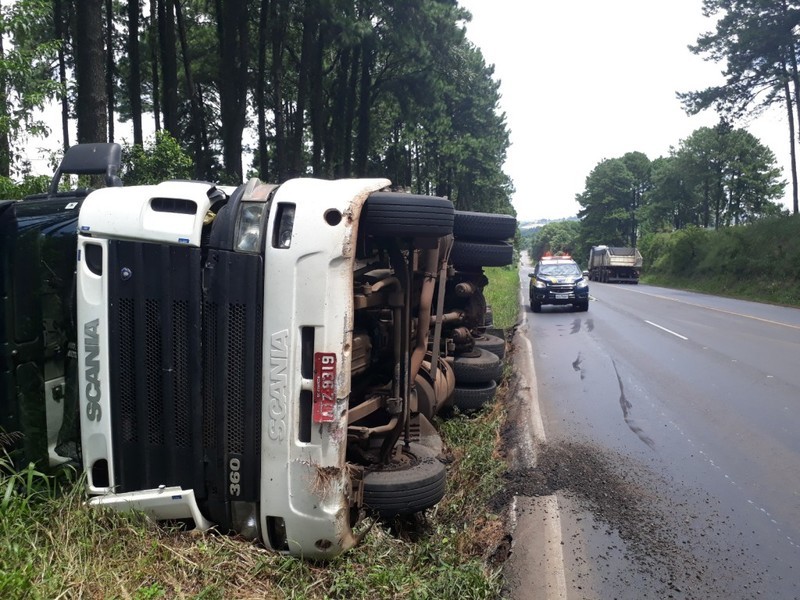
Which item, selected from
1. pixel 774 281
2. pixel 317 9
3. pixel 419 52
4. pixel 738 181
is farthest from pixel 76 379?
pixel 738 181

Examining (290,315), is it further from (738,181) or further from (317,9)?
(738,181)

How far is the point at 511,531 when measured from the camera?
4.44 m

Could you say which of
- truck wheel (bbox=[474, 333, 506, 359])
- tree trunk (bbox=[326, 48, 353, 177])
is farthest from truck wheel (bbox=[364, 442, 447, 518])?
tree trunk (bbox=[326, 48, 353, 177])

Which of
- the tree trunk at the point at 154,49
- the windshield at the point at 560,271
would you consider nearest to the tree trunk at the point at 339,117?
the tree trunk at the point at 154,49

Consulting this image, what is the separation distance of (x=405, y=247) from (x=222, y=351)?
1673 mm

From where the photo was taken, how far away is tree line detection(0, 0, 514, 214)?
31.8ft

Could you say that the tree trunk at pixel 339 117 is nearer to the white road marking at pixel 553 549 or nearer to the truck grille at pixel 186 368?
the white road marking at pixel 553 549

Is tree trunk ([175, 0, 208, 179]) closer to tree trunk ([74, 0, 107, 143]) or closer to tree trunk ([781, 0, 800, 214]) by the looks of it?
tree trunk ([74, 0, 107, 143])

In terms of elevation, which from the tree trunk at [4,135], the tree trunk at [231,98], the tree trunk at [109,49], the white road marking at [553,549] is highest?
the tree trunk at [109,49]

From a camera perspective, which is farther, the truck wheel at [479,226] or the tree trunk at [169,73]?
the tree trunk at [169,73]

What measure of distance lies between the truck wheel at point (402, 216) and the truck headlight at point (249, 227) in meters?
0.56

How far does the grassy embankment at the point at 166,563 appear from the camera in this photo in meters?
2.79

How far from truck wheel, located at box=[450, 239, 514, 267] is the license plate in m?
3.98

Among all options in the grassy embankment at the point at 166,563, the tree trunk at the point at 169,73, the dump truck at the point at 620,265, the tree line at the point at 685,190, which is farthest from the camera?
the tree line at the point at 685,190
